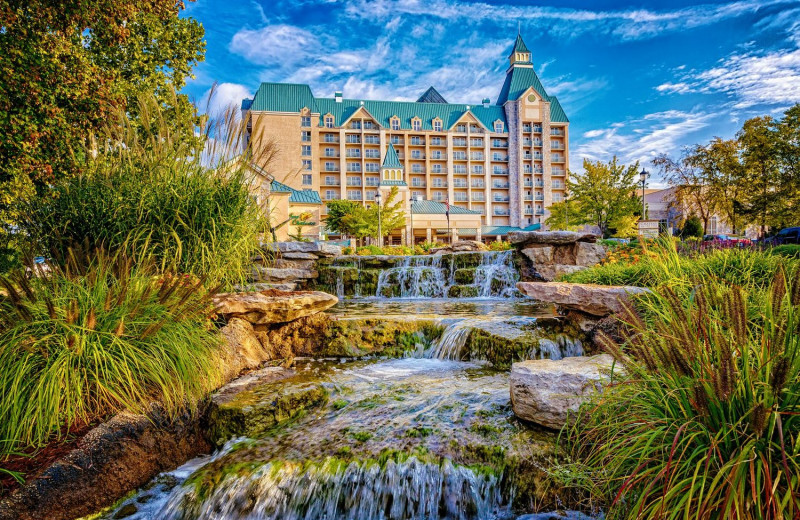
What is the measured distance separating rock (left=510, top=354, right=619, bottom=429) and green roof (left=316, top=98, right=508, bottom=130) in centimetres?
5570

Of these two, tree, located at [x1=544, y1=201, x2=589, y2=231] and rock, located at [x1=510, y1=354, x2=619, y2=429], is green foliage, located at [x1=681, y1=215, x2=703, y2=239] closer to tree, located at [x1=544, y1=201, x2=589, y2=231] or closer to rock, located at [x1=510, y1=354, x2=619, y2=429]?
tree, located at [x1=544, y1=201, x2=589, y2=231]

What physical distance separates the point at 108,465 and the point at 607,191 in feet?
91.9

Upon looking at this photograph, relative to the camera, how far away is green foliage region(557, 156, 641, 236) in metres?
26.0

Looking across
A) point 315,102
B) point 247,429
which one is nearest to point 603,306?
point 247,429

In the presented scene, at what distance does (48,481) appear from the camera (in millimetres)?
2516

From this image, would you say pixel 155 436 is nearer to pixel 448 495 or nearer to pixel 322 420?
pixel 322 420

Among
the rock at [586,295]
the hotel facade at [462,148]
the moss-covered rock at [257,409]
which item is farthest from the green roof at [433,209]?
the moss-covered rock at [257,409]

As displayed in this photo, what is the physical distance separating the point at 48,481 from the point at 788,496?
3.70 meters

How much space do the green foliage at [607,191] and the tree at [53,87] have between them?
2514 centimetres

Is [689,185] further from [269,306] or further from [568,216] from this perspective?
[269,306]

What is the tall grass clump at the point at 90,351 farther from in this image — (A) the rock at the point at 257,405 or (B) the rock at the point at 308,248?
(B) the rock at the point at 308,248

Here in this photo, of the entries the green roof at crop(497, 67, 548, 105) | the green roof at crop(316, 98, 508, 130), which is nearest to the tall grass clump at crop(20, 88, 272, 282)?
the green roof at crop(316, 98, 508, 130)

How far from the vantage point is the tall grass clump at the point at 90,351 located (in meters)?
2.65

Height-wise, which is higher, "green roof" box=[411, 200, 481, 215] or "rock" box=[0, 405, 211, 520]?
"green roof" box=[411, 200, 481, 215]
